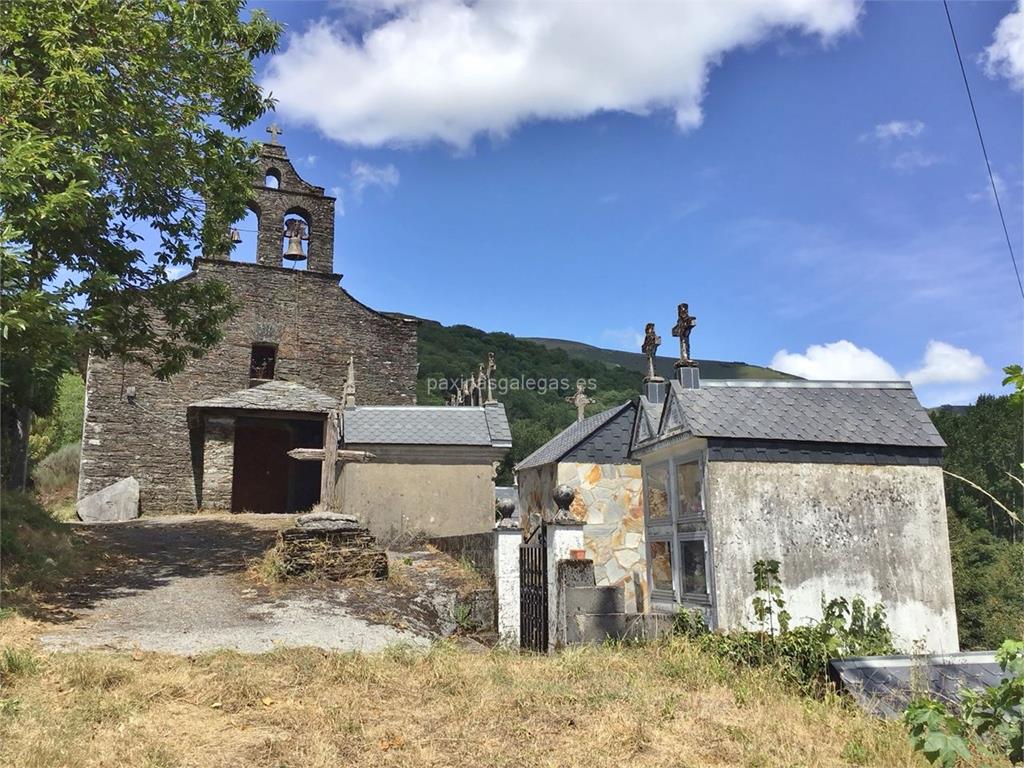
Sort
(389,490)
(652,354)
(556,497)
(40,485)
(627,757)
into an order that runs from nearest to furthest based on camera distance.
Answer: (627,757) < (556,497) < (652,354) < (389,490) < (40,485)

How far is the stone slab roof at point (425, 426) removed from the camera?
1673 cm

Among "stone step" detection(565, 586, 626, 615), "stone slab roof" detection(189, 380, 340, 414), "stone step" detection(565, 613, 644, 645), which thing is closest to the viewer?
"stone step" detection(565, 613, 644, 645)

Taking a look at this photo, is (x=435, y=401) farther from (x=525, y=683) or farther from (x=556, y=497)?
(x=525, y=683)

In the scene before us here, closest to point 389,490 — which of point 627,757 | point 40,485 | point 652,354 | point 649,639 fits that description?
point 652,354

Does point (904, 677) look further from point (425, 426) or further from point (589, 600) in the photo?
point (425, 426)

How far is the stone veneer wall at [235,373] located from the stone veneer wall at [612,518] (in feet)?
38.1

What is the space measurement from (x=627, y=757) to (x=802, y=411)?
17.3ft

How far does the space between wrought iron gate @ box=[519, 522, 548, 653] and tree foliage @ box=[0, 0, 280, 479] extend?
19.5 feet

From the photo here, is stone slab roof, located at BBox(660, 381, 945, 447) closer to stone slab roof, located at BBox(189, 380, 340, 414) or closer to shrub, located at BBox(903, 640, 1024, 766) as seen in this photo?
shrub, located at BBox(903, 640, 1024, 766)

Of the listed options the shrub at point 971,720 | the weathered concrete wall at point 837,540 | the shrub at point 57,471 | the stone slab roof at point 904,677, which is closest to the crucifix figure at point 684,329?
the weathered concrete wall at point 837,540

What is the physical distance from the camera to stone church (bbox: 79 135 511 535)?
16844 mm

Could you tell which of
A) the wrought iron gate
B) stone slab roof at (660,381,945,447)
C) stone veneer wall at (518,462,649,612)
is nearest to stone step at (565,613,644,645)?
the wrought iron gate

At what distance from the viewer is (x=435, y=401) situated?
151 feet

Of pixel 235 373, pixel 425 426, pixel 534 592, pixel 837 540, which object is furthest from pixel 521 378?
pixel 837 540
